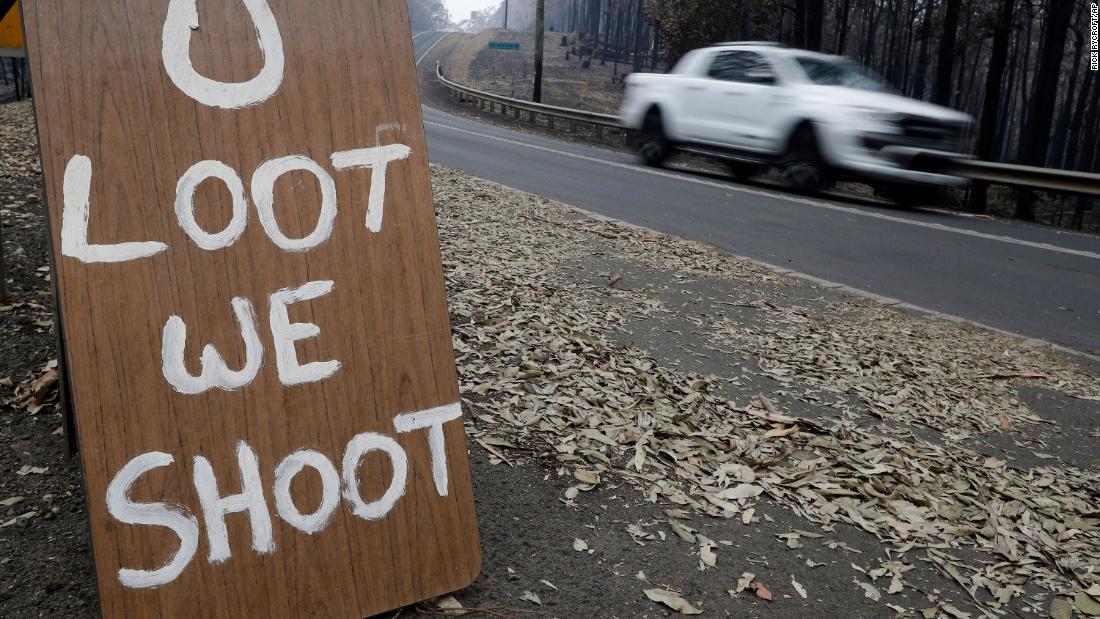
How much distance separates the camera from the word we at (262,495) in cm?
204

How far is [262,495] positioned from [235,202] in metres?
0.73

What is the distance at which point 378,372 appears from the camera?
93.0 inches

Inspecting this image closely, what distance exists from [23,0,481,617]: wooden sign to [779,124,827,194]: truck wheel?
1077cm

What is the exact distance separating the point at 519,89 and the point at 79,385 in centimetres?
5267

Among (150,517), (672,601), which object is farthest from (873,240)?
(150,517)

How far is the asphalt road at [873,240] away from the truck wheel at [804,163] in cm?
32

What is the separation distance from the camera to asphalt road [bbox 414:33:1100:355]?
6.93 meters

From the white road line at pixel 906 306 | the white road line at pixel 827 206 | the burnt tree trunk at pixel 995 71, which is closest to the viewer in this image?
the white road line at pixel 906 306

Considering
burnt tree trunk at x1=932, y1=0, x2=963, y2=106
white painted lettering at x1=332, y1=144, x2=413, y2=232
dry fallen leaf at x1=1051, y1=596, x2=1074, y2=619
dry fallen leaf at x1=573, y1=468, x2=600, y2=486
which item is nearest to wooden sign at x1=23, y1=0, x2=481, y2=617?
white painted lettering at x1=332, y1=144, x2=413, y2=232

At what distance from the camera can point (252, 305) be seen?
87.1 inches

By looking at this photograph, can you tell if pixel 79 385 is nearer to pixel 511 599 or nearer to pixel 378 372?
pixel 378 372

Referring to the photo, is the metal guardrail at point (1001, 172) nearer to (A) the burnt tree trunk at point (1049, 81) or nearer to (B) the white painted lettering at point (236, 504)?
(B) the white painted lettering at point (236, 504)

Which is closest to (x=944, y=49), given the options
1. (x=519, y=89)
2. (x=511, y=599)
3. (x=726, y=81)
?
(x=726, y=81)

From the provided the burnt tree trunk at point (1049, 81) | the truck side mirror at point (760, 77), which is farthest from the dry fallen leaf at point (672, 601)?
the burnt tree trunk at point (1049, 81)
